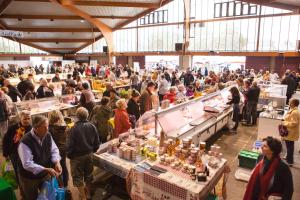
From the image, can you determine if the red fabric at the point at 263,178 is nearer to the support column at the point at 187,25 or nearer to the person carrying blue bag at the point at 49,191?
the person carrying blue bag at the point at 49,191

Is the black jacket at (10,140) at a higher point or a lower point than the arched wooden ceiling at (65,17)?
lower

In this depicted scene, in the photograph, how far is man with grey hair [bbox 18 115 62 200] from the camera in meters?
2.90

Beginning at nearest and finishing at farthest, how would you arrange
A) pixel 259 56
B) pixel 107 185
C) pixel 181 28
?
pixel 107 185 → pixel 259 56 → pixel 181 28

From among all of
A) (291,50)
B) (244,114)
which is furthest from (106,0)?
(291,50)

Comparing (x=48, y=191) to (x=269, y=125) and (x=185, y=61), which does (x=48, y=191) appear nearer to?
(x=269, y=125)

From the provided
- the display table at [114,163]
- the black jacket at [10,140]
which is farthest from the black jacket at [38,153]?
the display table at [114,163]

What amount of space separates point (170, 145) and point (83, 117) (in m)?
1.48

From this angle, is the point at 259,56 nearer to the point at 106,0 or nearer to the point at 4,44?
the point at 106,0

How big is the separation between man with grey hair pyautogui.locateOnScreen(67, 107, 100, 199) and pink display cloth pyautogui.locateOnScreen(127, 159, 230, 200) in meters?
0.78

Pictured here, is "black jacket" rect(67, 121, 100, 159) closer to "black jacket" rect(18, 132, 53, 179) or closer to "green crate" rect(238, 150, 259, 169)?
"black jacket" rect(18, 132, 53, 179)

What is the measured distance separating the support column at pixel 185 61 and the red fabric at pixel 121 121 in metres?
19.8

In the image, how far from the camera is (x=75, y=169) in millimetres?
3748

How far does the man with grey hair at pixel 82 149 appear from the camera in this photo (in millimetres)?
3664

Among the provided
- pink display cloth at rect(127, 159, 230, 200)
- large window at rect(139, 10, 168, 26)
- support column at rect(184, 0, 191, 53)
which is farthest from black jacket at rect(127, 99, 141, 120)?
large window at rect(139, 10, 168, 26)
